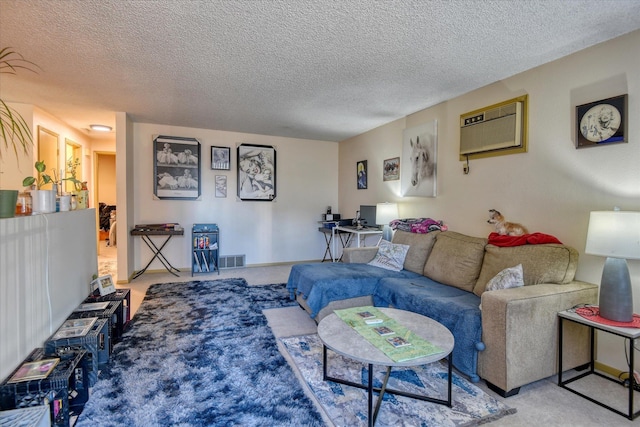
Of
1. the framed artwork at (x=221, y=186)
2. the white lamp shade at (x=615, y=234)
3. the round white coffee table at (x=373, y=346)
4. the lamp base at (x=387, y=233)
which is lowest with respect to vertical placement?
the round white coffee table at (x=373, y=346)

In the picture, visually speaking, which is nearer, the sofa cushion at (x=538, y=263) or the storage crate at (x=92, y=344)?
the storage crate at (x=92, y=344)

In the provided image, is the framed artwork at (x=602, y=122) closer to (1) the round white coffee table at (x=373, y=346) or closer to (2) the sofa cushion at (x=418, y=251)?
(2) the sofa cushion at (x=418, y=251)

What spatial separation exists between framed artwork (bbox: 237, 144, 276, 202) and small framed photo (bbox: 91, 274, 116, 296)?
2900 millimetres

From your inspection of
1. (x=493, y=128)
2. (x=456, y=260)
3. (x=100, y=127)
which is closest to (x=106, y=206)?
(x=100, y=127)

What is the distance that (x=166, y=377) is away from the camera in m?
2.21

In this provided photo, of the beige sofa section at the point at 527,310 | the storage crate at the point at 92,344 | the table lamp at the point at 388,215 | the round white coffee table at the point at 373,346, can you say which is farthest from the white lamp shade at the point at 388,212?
the storage crate at the point at 92,344

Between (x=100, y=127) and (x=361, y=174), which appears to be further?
(x=361, y=174)

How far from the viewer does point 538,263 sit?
246 centimetres

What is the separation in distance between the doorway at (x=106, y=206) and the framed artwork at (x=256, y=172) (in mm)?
3357

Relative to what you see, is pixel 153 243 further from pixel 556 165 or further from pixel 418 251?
pixel 556 165

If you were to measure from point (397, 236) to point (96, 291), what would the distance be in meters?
3.31

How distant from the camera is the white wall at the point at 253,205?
5.16 meters

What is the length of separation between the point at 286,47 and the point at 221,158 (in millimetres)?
3409

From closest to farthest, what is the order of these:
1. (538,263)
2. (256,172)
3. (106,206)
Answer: (538,263) < (256,172) < (106,206)
